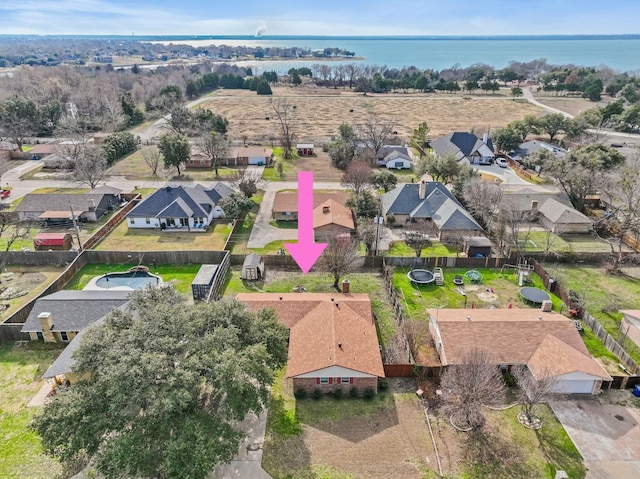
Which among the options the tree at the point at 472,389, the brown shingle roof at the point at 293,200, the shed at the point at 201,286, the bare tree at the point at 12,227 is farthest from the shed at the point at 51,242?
the tree at the point at 472,389

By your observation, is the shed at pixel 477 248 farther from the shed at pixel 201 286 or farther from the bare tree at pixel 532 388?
the shed at pixel 201 286

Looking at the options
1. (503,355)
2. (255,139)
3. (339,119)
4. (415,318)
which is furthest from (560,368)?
(339,119)

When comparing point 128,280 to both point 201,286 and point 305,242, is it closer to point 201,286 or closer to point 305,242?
point 201,286

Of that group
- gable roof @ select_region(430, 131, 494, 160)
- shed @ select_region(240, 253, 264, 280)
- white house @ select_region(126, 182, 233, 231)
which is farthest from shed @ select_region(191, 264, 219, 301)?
gable roof @ select_region(430, 131, 494, 160)

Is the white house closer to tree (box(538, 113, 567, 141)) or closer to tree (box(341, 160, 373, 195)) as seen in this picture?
tree (box(341, 160, 373, 195))

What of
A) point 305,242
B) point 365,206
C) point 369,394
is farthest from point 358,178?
point 369,394

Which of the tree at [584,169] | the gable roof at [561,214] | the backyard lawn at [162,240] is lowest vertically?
the backyard lawn at [162,240]
